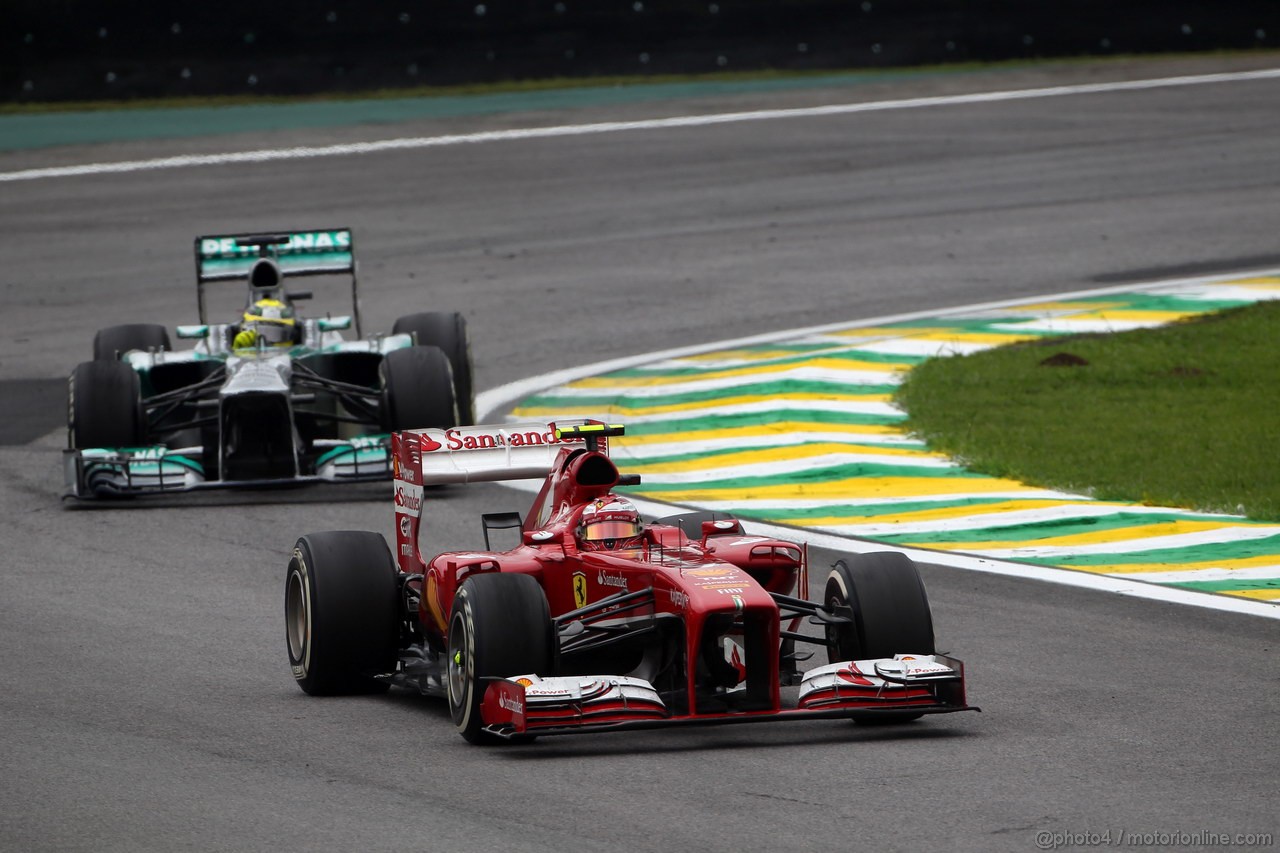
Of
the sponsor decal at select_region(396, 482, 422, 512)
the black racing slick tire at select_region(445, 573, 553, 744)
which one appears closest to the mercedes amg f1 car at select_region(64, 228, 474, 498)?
the sponsor decal at select_region(396, 482, 422, 512)

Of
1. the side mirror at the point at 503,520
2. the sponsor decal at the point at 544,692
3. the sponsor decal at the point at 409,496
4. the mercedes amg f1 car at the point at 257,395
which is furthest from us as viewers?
the mercedes amg f1 car at the point at 257,395

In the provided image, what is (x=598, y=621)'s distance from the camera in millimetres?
8031

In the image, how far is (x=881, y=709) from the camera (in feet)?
25.6

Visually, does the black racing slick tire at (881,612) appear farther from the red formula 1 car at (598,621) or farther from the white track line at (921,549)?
the white track line at (921,549)

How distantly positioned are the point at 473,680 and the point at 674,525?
4.96 feet

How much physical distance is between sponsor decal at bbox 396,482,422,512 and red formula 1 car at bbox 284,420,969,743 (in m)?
0.01

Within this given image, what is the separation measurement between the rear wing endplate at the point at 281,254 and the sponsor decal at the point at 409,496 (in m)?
6.90

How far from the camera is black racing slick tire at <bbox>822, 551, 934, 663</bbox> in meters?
8.11

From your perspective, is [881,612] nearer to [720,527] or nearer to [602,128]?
[720,527]

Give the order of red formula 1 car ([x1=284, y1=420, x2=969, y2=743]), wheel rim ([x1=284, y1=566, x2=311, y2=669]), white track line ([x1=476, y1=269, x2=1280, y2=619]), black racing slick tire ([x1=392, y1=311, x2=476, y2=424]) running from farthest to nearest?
1. black racing slick tire ([x1=392, y1=311, x2=476, y2=424])
2. white track line ([x1=476, y1=269, x2=1280, y2=619])
3. wheel rim ([x1=284, y1=566, x2=311, y2=669])
4. red formula 1 car ([x1=284, y1=420, x2=969, y2=743])

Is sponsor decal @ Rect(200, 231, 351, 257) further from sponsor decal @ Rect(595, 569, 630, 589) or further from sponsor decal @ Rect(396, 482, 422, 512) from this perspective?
sponsor decal @ Rect(595, 569, 630, 589)

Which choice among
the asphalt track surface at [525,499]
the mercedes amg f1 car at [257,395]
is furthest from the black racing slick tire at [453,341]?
the asphalt track surface at [525,499]

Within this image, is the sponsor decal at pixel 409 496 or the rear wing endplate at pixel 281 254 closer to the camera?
the sponsor decal at pixel 409 496

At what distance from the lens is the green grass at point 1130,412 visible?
1313cm
